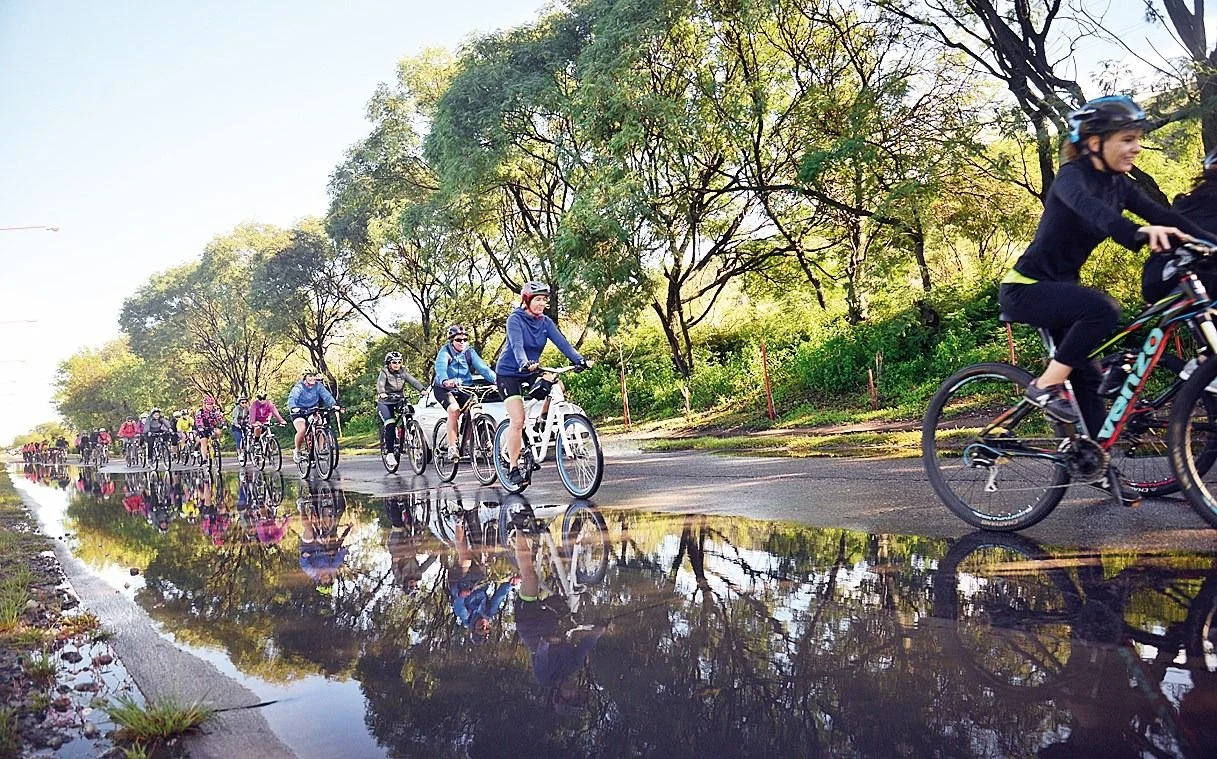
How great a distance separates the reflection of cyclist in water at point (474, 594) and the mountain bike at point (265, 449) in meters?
14.2

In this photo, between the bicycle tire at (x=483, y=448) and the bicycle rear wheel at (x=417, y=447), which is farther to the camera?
the bicycle rear wheel at (x=417, y=447)

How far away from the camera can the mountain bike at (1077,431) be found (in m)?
4.30

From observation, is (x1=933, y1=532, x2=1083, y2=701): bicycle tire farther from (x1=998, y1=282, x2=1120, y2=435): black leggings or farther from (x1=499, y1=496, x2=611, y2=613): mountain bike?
(x1=499, y1=496, x2=611, y2=613): mountain bike

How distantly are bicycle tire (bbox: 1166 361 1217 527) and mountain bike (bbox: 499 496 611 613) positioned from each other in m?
3.00

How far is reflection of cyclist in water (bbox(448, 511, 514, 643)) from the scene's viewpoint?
407 cm

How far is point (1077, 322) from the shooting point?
4633 mm

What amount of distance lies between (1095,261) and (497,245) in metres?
21.7

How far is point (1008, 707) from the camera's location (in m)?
2.56

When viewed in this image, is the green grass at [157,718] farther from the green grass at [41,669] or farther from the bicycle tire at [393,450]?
the bicycle tire at [393,450]

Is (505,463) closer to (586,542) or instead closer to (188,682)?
(586,542)

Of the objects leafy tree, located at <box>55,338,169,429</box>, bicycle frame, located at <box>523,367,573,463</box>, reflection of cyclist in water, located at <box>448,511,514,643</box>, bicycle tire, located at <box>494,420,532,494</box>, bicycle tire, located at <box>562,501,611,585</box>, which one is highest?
leafy tree, located at <box>55,338,169,429</box>

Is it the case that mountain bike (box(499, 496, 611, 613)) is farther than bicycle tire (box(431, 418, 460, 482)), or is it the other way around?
bicycle tire (box(431, 418, 460, 482))

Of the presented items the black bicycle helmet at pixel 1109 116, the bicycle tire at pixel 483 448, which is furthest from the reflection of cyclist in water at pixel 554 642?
the bicycle tire at pixel 483 448

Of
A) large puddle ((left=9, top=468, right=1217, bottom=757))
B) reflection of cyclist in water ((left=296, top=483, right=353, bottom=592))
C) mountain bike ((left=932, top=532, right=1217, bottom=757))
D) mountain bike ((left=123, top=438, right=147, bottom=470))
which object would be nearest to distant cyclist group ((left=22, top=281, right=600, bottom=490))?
reflection of cyclist in water ((left=296, top=483, right=353, bottom=592))
